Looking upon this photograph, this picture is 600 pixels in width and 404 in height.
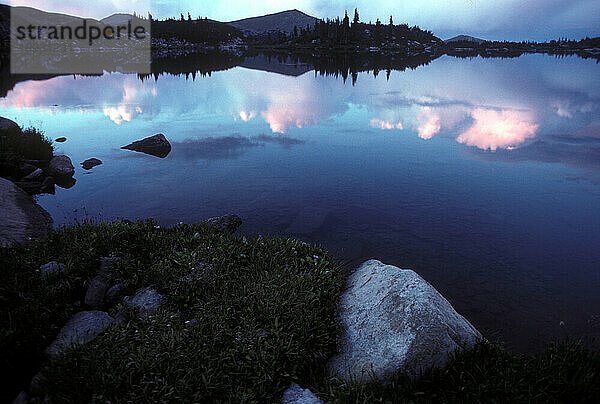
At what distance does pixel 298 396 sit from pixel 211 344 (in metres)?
1.77

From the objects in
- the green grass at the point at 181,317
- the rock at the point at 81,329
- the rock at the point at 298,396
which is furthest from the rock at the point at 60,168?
the rock at the point at 298,396

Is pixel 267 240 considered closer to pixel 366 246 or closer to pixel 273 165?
pixel 366 246

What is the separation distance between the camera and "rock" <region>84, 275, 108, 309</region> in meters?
7.41

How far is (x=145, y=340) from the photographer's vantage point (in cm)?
604

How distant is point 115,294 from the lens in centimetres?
754

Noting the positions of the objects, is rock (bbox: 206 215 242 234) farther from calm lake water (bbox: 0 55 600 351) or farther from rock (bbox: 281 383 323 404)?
rock (bbox: 281 383 323 404)

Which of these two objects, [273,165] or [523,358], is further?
[273,165]

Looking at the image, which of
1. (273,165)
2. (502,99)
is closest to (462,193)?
(273,165)

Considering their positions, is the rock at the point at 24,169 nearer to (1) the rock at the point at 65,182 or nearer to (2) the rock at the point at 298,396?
(1) the rock at the point at 65,182

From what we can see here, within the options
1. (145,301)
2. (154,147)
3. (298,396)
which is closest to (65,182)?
(154,147)

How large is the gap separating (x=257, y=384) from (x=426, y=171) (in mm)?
16591

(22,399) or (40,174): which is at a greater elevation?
(40,174)

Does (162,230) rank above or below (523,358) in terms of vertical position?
above

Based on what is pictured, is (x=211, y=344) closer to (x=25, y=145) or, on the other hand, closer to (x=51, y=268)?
(x=51, y=268)
